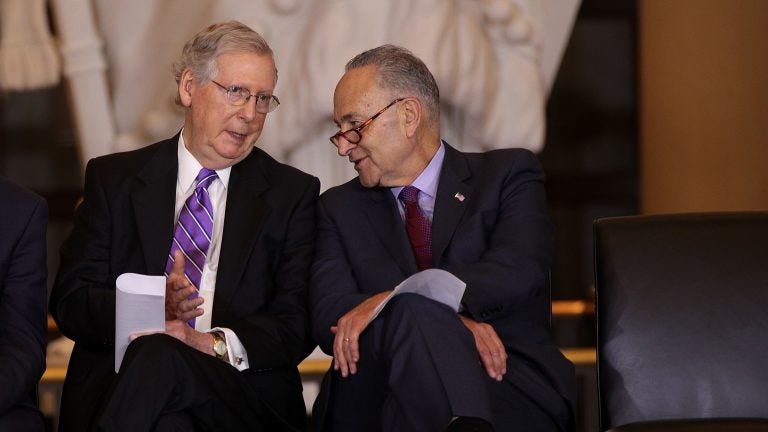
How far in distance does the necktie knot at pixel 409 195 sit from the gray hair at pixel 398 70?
18 centimetres

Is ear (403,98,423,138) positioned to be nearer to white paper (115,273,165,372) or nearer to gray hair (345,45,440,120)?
gray hair (345,45,440,120)

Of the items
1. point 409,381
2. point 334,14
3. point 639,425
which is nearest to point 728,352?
point 639,425

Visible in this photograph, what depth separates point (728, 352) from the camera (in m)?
2.58

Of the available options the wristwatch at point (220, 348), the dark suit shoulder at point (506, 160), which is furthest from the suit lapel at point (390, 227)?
the wristwatch at point (220, 348)

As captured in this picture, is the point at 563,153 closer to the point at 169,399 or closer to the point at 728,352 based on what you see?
the point at 728,352

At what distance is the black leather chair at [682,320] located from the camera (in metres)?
2.57

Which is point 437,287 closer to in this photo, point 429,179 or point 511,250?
point 511,250

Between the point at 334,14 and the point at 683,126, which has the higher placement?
the point at 334,14

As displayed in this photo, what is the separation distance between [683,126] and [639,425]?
7.73 ft

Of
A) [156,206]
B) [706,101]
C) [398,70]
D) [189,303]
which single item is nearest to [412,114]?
[398,70]

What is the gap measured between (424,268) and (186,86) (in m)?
0.67

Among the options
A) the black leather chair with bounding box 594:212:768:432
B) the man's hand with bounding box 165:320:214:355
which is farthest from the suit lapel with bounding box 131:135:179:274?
the black leather chair with bounding box 594:212:768:432

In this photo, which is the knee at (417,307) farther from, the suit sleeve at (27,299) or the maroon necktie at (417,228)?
the suit sleeve at (27,299)

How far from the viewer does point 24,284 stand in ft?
8.27
